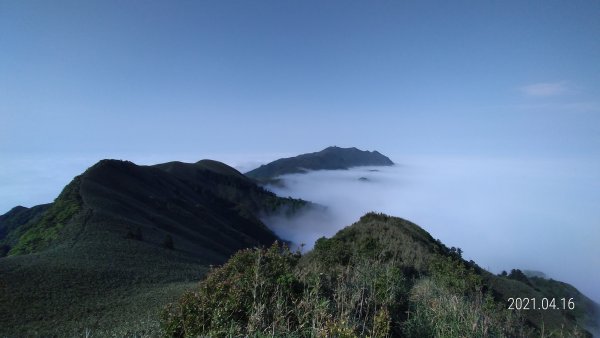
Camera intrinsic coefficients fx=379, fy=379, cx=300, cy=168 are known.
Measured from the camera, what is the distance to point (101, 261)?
2850cm

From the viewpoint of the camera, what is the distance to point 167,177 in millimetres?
101562

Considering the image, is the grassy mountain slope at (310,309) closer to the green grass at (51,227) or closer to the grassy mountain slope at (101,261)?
the grassy mountain slope at (101,261)

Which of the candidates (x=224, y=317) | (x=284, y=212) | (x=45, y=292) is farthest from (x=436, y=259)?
(x=284, y=212)

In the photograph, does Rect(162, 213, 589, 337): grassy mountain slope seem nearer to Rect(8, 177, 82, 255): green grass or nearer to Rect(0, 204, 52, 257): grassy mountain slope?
Rect(8, 177, 82, 255): green grass

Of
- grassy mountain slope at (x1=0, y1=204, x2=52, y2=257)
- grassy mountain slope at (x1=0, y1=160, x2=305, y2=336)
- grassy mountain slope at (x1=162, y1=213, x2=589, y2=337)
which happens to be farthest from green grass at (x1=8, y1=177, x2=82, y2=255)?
grassy mountain slope at (x1=0, y1=204, x2=52, y2=257)

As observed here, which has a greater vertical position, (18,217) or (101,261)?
(18,217)

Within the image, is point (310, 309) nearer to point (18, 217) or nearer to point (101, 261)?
point (101, 261)

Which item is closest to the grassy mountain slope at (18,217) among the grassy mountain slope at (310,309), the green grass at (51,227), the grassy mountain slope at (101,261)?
the grassy mountain slope at (101,261)

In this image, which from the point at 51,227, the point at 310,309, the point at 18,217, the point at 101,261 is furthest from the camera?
the point at 18,217

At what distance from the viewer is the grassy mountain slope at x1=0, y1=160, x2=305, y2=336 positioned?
17.8 metres

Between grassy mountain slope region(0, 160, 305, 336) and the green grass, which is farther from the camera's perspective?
the green grass

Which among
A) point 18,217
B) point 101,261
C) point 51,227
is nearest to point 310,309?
point 101,261

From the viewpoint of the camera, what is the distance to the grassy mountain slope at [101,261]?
17.8 meters

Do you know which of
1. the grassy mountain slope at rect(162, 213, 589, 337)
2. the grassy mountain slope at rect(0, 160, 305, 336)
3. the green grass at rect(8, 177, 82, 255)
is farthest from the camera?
the green grass at rect(8, 177, 82, 255)
